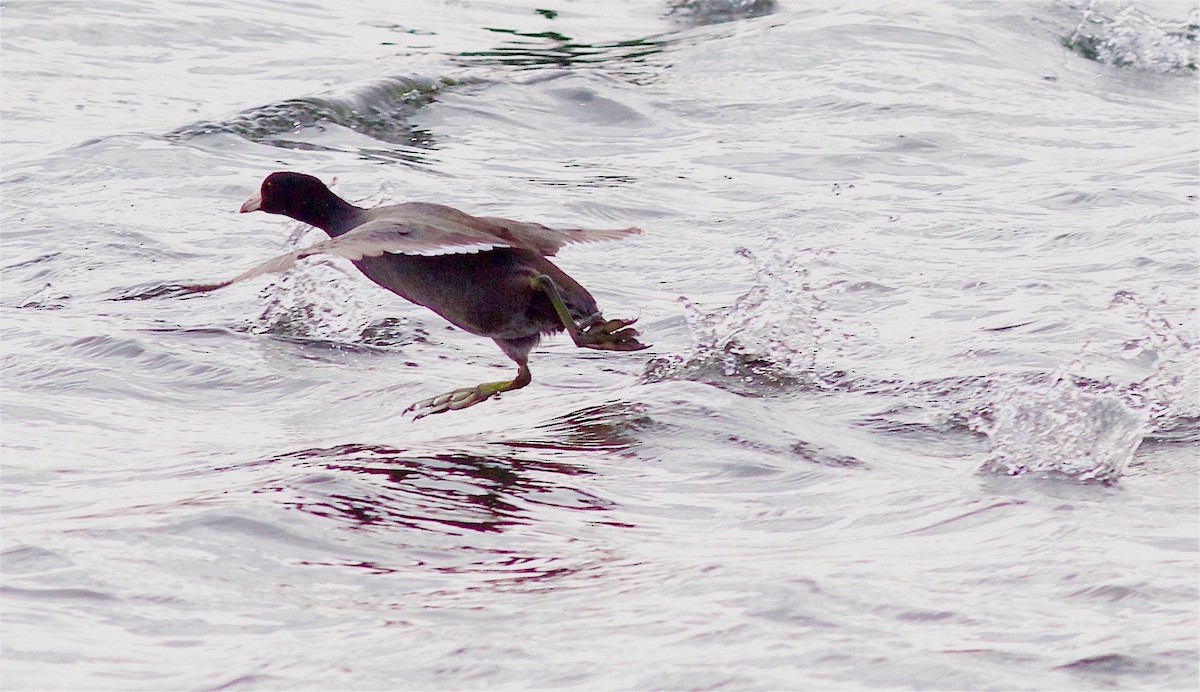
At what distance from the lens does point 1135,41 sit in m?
12.6

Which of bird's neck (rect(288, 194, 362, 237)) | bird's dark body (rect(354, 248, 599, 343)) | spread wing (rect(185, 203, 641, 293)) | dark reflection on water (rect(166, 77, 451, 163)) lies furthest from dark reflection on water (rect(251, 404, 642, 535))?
dark reflection on water (rect(166, 77, 451, 163))

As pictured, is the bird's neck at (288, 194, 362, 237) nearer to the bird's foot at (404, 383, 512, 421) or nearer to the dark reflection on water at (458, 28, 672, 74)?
the bird's foot at (404, 383, 512, 421)

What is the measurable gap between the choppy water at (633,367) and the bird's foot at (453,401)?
8cm

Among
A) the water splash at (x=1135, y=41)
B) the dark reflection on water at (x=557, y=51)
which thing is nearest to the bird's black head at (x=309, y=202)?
the dark reflection on water at (x=557, y=51)

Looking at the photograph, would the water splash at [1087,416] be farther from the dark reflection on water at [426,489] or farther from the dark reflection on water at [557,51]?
the dark reflection on water at [557,51]

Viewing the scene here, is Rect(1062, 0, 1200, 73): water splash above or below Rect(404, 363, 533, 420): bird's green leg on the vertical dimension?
above

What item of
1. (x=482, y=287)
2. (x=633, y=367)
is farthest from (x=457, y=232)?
(x=633, y=367)

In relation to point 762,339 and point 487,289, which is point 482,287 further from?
point 762,339

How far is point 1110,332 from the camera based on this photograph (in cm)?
665

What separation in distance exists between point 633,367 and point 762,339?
52 centimetres

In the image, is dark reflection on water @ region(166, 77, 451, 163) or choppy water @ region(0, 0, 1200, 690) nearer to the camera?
choppy water @ region(0, 0, 1200, 690)

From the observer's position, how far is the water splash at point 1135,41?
40.9ft

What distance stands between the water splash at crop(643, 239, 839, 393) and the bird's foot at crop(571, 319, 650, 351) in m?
0.37

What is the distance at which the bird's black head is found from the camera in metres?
6.72
